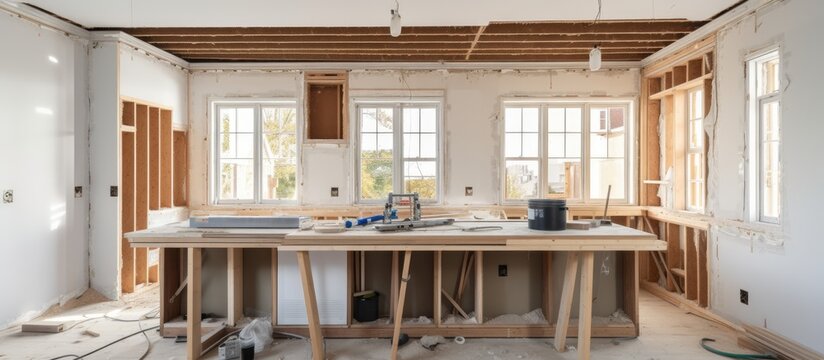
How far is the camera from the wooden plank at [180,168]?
226 inches

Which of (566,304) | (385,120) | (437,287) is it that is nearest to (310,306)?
(437,287)

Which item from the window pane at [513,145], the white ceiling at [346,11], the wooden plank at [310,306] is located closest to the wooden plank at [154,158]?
the white ceiling at [346,11]

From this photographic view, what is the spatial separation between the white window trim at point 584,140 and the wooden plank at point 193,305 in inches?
155

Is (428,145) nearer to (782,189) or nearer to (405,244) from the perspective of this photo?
(405,244)

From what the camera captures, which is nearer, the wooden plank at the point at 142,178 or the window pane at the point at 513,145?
the wooden plank at the point at 142,178

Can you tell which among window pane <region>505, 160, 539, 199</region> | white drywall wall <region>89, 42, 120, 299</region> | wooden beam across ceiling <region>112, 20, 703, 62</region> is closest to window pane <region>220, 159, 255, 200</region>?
wooden beam across ceiling <region>112, 20, 703, 62</region>

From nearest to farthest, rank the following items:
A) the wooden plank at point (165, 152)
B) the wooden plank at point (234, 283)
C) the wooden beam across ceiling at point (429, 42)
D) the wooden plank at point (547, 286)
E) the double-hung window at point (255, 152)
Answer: the wooden plank at point (234, 283) → the wooden plank at point (547, 286) → the wooden beam across ceiling at point (429, 42) → the wooden plank at point (165, 152) → the double-hung window at point (255, 152)

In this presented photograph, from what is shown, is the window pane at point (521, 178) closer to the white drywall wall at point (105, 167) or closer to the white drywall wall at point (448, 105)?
the white drywall wall at point (448, 105)

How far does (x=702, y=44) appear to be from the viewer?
172 inches

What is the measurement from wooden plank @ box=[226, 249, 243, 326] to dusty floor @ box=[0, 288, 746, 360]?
322 mm

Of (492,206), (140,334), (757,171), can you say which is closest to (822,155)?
(757,171)

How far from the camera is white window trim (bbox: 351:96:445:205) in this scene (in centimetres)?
585

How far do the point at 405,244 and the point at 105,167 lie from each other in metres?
3.76

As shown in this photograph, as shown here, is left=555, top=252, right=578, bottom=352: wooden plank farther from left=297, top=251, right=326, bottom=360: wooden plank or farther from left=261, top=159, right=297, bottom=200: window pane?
left=261, top=159, right=297, bottom=200: window pane
